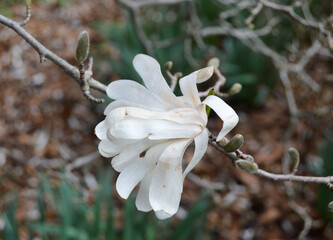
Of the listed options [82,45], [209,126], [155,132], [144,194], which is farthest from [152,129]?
[209,126]

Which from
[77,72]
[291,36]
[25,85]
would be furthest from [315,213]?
[25,85]

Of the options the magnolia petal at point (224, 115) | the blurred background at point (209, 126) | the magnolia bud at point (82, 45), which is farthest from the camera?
the blurred background at point (209, 126)

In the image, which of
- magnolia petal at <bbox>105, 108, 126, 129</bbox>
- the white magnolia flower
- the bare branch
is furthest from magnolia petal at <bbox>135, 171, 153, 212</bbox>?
the bare branch

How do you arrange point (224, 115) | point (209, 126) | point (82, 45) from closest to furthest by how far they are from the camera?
point (224, 115), point (82, 45), point (209, 126)

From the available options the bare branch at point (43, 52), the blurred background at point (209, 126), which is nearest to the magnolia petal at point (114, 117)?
the bare branch at point (43, 52)

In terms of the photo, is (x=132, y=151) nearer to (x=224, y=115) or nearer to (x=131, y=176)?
(x=131, y=176)

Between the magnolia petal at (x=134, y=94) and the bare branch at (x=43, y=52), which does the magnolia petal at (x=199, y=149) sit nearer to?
the magnolia petal at (x=134, y=94)
